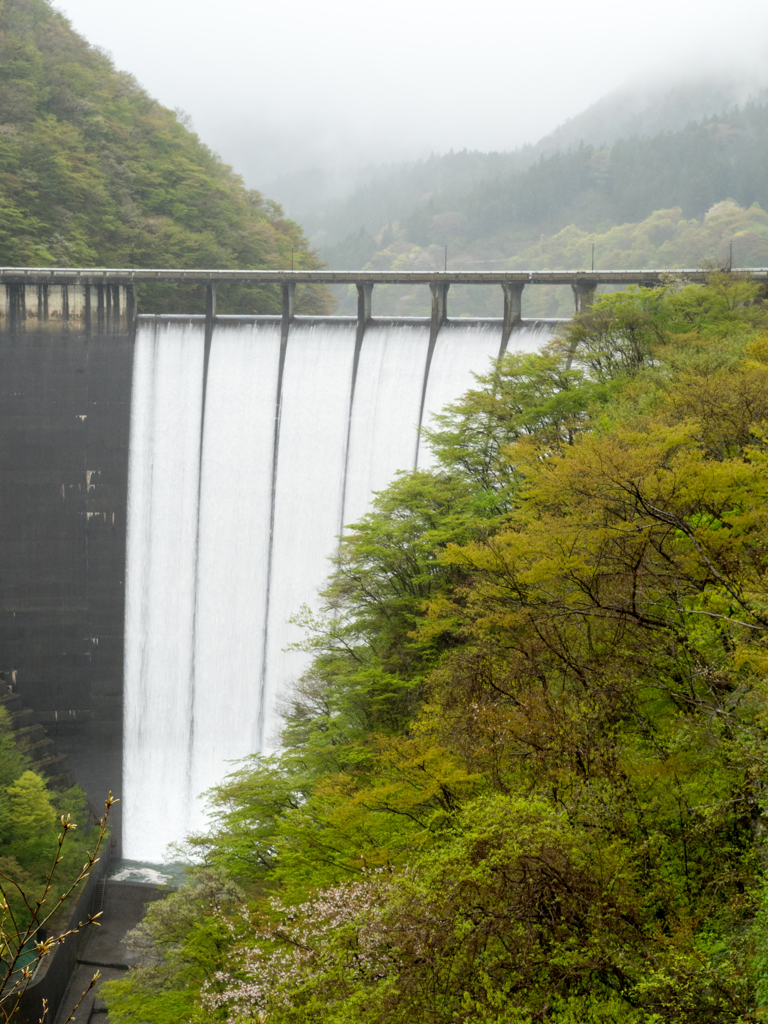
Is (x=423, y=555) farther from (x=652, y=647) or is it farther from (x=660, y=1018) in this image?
(x=660, y=1018)

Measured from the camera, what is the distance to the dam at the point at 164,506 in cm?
2317

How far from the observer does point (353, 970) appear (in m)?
7.02

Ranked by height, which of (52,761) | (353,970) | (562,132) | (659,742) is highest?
(562,132)

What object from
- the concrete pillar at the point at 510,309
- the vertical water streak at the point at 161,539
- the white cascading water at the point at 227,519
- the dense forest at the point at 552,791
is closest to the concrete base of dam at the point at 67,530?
the vertical water streak at the point at 161,539

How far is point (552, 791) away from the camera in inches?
305

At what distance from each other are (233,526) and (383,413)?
531cm

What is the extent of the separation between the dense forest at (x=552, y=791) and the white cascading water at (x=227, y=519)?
8771mm

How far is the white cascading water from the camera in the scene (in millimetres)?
22969

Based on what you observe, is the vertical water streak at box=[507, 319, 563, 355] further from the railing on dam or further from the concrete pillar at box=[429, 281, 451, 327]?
the concrete pillar at box=[429, 281, 451, 327]

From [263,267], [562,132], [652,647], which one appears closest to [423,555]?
[652,647]

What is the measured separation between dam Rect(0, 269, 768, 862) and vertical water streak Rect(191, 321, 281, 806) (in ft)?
0.13

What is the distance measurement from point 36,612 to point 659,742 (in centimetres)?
1995

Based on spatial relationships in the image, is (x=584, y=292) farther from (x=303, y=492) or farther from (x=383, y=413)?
(x=303, y=492)

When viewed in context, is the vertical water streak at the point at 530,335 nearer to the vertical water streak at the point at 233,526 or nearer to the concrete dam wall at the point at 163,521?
the concrete dam wall at the point at 163,521
